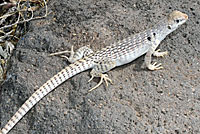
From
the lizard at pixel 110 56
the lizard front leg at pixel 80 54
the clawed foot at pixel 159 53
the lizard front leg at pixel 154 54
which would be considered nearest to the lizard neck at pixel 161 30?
the lizard at pixel 110 56

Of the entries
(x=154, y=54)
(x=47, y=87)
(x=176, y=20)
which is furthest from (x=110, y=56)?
(x=176, y=20)

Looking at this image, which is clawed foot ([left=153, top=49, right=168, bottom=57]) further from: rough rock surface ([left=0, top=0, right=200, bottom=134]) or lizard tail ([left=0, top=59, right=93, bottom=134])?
lizard tail ([left=0, top=59, right=93, bottom=134])

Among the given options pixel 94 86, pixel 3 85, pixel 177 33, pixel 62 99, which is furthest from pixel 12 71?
pixel 177 33

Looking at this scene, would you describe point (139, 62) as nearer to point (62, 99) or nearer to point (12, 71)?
point (62, 99)

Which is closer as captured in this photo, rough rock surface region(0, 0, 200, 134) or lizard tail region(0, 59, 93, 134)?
rough rock surface region(0, 0, 200, 134)

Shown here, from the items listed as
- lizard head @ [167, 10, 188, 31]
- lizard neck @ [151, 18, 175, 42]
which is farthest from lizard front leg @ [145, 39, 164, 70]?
lizard head @ [167, 10, 188, 31]

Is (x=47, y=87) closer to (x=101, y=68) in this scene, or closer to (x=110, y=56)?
(x=101, y=68)

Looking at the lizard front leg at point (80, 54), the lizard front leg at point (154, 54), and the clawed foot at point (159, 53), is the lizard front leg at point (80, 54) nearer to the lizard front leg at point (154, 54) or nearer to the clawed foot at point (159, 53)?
the lizard front leg at point (154, 54)
